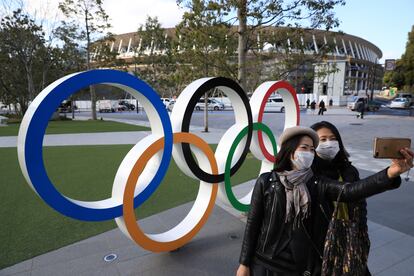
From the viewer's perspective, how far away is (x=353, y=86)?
7088 cm

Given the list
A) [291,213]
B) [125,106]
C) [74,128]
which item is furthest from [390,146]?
[125,106]

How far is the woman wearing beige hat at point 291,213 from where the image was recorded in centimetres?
209

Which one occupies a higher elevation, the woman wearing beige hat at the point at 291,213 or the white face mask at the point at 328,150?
the white face mask at the point at 328,150

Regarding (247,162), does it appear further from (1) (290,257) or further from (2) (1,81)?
(2) (1,81)

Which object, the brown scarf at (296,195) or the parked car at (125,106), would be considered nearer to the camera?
the brown scarf at (296,195)

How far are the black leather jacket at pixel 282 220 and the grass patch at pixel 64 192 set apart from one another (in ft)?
10.3

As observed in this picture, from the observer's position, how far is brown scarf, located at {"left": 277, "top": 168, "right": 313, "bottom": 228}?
81.4 inches

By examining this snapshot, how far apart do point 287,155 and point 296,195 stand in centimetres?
32

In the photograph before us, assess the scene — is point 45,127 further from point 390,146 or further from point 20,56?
point 20,56

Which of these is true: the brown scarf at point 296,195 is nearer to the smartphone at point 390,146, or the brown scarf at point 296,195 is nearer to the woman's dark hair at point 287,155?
the woman's dark hair at point 287,155

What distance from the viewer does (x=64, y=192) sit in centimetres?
633

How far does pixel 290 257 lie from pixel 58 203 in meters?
2.21

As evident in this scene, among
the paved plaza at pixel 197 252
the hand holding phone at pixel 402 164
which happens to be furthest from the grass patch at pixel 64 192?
the hand holding phone at pixel 402 164

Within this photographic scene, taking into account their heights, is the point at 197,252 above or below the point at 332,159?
below
